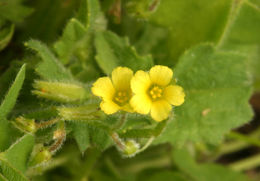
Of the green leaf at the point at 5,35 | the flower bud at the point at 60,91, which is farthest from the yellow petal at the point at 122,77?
the green leaf at the point at 5,35

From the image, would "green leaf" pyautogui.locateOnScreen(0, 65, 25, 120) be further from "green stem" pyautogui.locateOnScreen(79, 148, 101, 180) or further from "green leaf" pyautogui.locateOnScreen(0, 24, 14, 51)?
"green stem" pyautogui.locateOnScreen(79, 148, 101, 180)

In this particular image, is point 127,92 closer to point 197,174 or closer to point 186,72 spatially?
point 186,72

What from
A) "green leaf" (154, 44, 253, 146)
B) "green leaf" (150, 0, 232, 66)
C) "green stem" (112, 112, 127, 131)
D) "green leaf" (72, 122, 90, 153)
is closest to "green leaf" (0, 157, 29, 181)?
"green leaf" (72, 122, 90, 153)

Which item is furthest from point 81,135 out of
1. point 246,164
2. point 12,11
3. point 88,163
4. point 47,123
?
point 246,164

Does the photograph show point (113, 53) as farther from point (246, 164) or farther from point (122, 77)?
point (246, 164)

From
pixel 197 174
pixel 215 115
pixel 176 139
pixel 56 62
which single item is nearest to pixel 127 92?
pixel 56 62

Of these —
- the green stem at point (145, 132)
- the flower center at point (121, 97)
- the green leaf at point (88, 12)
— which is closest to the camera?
the flower center at point (121, 97)

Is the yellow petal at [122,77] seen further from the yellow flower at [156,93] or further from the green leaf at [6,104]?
the green leaf at [6,104]
